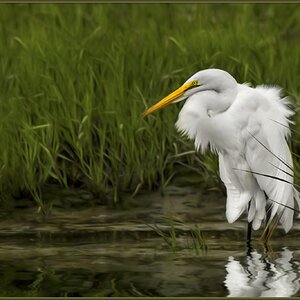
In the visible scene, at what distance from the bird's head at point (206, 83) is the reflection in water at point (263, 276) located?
937mm

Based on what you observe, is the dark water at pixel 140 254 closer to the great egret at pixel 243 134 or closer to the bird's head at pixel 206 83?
the great egret at pixel 243 134

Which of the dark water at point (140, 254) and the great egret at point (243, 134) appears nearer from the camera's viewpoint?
the dark water at point (140, 254)

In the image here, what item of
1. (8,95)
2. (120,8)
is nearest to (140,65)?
(8,95)

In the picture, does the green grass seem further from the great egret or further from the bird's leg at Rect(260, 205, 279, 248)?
the bird's leg at Rect(260, 205, 279, 248)

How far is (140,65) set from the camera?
27.4ft

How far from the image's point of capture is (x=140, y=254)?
651cm

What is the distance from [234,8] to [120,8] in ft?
3.20

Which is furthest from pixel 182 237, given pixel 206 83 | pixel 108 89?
pixel 108 89

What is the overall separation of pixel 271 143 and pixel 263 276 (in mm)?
1130

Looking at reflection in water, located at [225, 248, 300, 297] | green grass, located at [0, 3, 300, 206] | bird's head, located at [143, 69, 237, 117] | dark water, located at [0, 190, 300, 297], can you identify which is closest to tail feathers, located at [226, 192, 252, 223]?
dark water, located at [0, 190, 300, 297]

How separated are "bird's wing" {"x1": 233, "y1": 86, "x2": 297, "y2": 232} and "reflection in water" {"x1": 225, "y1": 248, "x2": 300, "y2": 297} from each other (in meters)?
0.42

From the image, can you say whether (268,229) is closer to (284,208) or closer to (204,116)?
(284,208)

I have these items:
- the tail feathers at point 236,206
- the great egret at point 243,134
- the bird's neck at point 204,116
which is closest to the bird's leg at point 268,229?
the great egret at point 243,134

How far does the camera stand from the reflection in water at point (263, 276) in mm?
5637
